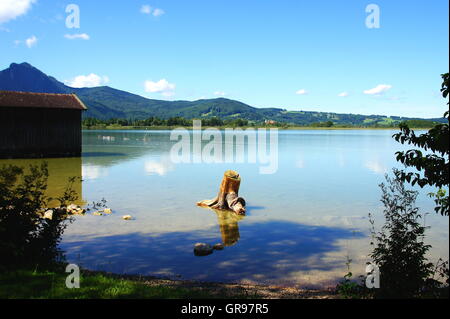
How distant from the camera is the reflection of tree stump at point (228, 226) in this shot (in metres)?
12.4

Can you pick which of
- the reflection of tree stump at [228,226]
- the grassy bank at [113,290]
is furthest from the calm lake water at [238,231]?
the grassy bank at [113,290]

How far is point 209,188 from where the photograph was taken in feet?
75.5

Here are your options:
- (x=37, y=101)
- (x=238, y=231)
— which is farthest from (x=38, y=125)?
(x=238, y=231)

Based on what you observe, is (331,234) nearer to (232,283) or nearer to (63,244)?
(232,283)

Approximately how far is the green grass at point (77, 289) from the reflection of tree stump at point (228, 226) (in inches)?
197

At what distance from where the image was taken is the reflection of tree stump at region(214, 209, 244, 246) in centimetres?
1235

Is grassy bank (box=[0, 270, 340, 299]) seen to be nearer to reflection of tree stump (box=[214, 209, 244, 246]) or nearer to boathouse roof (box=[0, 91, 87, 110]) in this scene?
reflection of tree stump (box=[214, 209, 244, 246])

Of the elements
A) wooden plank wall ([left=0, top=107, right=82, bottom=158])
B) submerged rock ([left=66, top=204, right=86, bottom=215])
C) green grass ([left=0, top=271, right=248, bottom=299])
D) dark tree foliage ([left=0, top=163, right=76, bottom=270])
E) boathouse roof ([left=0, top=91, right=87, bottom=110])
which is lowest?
submerged rock ([left=66, top=204, right=86, bottom=215])

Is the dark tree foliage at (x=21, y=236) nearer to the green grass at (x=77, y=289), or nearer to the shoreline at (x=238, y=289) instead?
the green grass at (x=77, y=289)

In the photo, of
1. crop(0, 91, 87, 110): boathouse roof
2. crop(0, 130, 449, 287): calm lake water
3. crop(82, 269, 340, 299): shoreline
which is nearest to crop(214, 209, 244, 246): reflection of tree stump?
crop(0, 130, 449, 287): calm lake water

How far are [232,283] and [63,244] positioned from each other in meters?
5.76

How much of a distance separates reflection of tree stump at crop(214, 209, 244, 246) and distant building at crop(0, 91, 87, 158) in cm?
2896

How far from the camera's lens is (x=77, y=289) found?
21.7 feet

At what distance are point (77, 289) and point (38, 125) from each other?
36.4m
